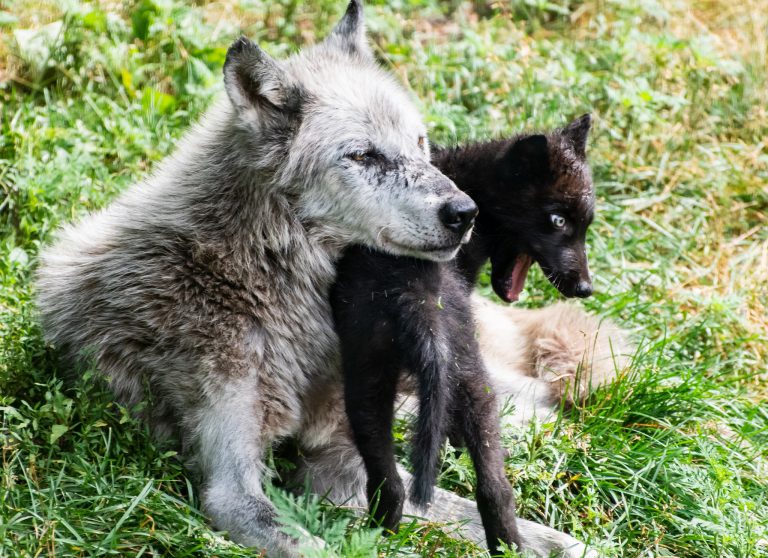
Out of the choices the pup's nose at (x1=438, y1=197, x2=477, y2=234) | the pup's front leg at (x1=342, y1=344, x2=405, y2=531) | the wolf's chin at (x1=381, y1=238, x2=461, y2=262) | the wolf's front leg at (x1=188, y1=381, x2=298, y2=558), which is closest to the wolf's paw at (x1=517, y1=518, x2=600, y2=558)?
the pup's front leg at (x1=342, y1=344, x2=405, y2=531)

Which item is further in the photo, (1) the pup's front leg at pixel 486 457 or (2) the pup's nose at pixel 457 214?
(2) the pup's nose at pixel 457 214

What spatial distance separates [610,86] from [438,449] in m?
4.25

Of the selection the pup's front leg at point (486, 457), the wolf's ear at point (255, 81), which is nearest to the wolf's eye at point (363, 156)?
the wolf's ear at point (255, 81)

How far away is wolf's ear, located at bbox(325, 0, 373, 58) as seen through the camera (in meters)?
4.46

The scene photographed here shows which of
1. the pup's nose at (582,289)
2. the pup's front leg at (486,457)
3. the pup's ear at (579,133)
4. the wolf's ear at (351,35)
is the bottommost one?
the pup's front leg at (486,457)

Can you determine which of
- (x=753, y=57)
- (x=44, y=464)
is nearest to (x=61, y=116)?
(x=44, y=464)

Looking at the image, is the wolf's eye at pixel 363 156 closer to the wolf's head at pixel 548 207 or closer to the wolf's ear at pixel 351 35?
the wolf's ear at pixel 351 35

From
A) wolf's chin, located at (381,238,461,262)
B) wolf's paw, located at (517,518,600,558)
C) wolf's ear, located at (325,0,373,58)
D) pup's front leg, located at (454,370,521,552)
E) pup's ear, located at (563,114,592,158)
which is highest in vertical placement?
wolf's ear, located at (325,0,373,58)

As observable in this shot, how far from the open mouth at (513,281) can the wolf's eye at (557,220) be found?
0.27m

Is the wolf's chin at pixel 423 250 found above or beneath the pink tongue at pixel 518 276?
above

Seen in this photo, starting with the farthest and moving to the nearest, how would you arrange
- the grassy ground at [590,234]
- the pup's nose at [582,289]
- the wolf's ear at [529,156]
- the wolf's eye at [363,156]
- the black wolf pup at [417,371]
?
the pup's nose at [582,289] < the wolf's ear at [529,156] < the wolf's eye at [363,156] < the grassy ground at [590,234] < the black wolf pup at [417,371]

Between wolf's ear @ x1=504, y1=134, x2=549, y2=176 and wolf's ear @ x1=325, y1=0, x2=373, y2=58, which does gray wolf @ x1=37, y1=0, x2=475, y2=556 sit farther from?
wolf's ear @ x1=504, y1=134, x2=549, y2=176

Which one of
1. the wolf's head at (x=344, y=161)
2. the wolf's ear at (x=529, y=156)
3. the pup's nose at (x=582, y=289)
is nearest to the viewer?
the wolf's head at (x=344, y=161)

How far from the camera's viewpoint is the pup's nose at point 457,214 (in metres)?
3.76
